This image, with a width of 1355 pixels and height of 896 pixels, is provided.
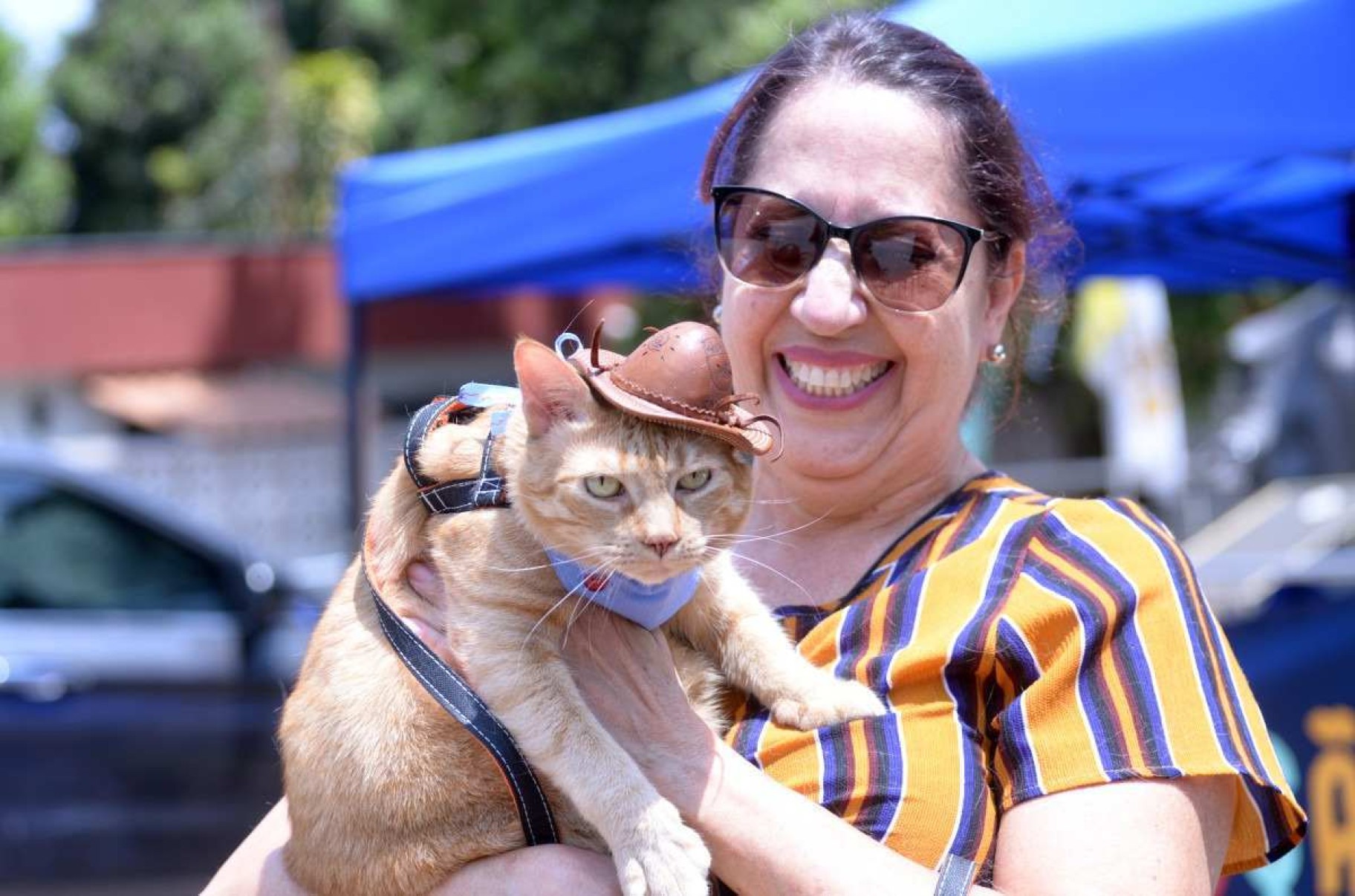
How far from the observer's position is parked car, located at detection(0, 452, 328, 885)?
416 cm

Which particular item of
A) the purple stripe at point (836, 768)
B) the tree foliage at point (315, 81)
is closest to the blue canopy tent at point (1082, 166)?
the purple stripe at point (836, 768)

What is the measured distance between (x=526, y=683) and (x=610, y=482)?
0.26 meters

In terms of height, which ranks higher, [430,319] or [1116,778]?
[1116,778]

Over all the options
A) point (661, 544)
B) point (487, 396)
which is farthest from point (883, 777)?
point (487, 396)

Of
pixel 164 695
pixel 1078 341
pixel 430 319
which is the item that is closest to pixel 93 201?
pixel 430 319

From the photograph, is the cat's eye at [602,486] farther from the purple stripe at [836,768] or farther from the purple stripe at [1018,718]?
the purple stripe at [1018,718]

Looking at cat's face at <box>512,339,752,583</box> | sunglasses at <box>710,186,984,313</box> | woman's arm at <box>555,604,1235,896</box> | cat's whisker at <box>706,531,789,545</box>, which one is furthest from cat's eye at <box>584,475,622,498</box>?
sunglasses at <box>710,186,984,313</box>

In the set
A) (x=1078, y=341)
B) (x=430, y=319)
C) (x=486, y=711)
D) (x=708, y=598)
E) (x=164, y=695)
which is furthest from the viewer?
(x=430, y=319)

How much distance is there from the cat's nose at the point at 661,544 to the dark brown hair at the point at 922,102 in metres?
0.62

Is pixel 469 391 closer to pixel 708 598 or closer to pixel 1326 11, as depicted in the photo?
pixel 708 598

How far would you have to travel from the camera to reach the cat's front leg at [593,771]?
1.50 m

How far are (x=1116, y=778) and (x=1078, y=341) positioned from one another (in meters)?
9.18

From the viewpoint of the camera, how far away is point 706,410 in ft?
4.82

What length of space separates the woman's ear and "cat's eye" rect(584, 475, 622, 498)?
646 mm
